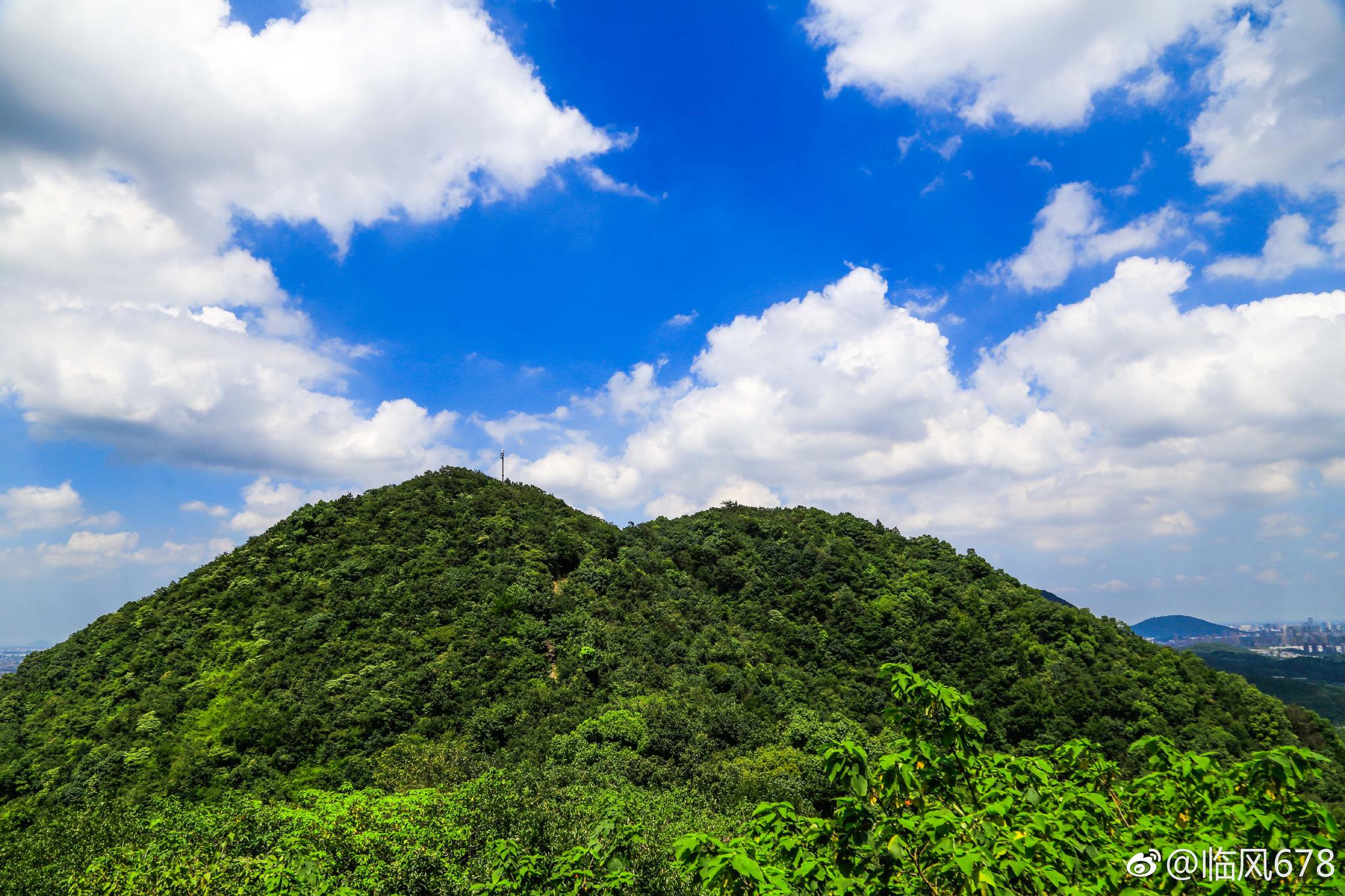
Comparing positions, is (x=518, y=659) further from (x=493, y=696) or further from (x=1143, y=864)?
(x=1143, y=864)

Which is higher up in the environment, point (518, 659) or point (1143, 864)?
point (1143, 864)

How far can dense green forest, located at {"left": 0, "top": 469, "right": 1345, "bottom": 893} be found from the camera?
21.5m

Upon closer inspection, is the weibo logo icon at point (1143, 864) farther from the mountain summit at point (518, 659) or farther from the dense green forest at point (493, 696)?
the mountain summit at point (518, 659)

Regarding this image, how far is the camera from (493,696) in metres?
42.7

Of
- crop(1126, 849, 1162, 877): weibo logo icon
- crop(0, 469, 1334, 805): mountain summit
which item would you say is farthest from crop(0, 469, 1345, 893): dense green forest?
crop(1126, 849, 1162, 877): weibo logo icon

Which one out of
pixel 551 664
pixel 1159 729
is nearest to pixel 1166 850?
pixel 551 664

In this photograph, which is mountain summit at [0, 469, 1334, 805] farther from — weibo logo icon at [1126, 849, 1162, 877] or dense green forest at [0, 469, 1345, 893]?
weibo logo icon at [1126, 849, 1162, 877]

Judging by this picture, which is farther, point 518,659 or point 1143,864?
Result: point 518,659

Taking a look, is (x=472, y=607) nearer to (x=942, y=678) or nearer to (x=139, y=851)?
(x=139, y=851)

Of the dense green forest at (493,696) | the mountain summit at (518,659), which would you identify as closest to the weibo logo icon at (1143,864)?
the dense green forest at (493,696)

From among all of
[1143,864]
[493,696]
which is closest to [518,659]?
[493,696]

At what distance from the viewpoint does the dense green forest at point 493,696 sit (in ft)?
70.6

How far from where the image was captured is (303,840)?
1911cm

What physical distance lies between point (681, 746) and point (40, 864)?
2792cm
